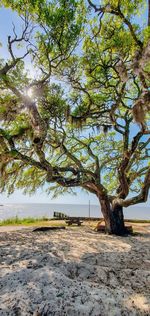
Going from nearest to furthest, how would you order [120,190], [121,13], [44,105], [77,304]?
[77,304], [121,13], [44,105], [120,190]

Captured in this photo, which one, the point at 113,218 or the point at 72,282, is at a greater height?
the point at 113,218

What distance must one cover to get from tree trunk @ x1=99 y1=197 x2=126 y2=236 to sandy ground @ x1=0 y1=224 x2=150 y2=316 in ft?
20.2

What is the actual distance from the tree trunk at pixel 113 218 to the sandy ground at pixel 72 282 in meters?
6.16

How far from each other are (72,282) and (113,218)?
10660 millimetres

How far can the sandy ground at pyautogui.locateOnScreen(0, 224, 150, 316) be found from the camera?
543 centimetres

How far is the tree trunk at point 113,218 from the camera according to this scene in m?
16.6

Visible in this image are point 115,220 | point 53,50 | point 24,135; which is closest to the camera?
point 53,50

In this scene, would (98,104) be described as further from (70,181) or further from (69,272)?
(69,272)

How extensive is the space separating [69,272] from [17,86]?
939cm

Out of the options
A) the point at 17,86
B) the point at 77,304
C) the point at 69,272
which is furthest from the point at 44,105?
the point at 77,304

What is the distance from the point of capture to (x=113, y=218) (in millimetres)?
16922

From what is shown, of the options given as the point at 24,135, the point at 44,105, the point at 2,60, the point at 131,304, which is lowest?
the point at 131,304

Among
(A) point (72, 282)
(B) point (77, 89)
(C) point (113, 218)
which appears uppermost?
(B) point (77, 89)

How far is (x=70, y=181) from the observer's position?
15.9 metres
